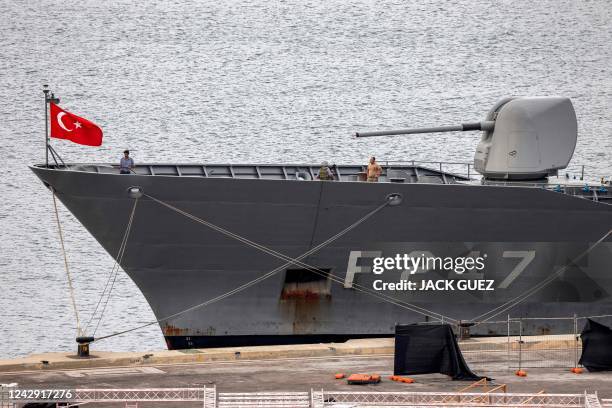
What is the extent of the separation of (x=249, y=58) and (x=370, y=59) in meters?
9.85

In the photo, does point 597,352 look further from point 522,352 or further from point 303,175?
point 303,175

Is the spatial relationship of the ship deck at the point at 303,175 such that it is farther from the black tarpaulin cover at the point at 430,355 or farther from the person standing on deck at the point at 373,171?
the black tarpaulin cover at the point at 430,355

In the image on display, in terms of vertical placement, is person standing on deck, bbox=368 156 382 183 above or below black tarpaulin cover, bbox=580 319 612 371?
above

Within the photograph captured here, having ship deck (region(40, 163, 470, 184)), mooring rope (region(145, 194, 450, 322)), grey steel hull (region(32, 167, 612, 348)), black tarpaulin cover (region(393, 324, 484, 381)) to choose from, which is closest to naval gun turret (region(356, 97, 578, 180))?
ship deck (region(40, 163, 470, 184))

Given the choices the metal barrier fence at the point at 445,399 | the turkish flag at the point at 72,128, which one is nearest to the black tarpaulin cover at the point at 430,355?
the metal barrier fence at the point at 445,399

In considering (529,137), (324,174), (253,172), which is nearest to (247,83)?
(253,172)

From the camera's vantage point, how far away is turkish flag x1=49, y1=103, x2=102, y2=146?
31.5m

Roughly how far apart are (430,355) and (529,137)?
35.5 feet

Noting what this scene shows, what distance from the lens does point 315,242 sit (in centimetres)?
3344

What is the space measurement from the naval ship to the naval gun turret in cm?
4

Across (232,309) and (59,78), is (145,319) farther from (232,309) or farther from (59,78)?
(59,78)

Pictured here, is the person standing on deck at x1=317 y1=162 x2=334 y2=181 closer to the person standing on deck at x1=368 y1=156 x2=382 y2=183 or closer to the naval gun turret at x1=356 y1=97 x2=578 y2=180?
the person standing on deck at x1=368 y1=156 x2=382 y2=183

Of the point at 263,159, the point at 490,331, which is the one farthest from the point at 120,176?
the point at 263,159

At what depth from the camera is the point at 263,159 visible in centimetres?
7856
